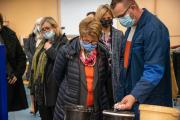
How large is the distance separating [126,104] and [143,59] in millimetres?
349

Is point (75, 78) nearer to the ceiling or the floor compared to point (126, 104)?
nearer to the ceiling

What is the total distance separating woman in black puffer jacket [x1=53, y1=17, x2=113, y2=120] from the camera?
102 inches

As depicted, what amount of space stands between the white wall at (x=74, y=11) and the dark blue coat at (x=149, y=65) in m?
5.68

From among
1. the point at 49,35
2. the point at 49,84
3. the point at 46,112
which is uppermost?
the point at 49,35

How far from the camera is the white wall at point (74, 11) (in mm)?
8023

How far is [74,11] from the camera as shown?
26.6 feet

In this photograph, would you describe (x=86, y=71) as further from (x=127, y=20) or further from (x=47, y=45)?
(x=47, y=45)

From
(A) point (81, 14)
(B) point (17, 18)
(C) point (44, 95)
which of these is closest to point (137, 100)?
(C) point (44, 95)

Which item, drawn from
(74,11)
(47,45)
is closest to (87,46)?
(47,45)

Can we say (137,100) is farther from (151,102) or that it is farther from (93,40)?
(93,40)

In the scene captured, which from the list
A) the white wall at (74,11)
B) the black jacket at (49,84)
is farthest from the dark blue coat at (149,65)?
the white wall at (74,11)

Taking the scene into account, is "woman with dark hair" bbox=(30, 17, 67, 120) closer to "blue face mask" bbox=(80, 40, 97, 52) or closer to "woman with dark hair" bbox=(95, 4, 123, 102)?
"woman with dark hair" bbox=(95, 4, 123, 102)

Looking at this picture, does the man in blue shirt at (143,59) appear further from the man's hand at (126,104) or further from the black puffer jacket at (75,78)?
the black puffer jacket at (75,78)

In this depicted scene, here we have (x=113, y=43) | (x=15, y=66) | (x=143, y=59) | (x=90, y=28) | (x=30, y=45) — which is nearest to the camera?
(x=143, y=59)
